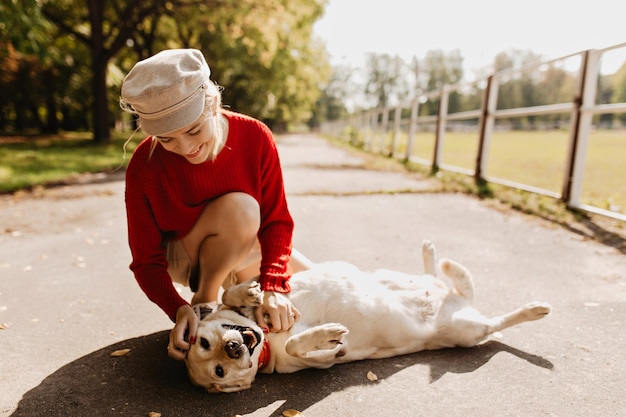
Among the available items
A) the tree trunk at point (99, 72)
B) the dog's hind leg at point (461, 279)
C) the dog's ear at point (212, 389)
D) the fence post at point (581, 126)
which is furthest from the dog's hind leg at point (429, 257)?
the tree trunk at point (99, 72)

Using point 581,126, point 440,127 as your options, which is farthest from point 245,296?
point 440,127

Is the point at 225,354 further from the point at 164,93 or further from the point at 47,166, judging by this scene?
the point at 47,166

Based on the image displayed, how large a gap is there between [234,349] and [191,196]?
844mm

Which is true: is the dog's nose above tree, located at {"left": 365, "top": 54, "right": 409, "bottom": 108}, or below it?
below

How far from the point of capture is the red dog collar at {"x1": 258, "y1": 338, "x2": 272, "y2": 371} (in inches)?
84.9

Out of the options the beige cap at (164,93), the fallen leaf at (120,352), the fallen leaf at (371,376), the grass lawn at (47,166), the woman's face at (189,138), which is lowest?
the fallen leaf at (120,352)

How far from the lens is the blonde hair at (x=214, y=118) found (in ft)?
6.95

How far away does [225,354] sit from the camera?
2008 mm

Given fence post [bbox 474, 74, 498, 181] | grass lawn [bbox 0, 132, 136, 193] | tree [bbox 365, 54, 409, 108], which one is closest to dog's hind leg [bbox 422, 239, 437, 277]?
fence post [bbox 474, 74, 498, 181]

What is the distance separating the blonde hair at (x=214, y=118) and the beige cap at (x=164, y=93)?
8 centimetres

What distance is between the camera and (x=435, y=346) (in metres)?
2.49

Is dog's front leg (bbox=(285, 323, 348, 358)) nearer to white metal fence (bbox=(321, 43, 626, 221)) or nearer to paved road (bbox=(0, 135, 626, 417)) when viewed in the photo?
paved road (bbox=(0, 135, 626, 417))

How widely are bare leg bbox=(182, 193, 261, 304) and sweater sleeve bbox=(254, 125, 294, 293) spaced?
0.08m

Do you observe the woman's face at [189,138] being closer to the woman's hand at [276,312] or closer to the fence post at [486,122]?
the woman's hand at [276,312]
